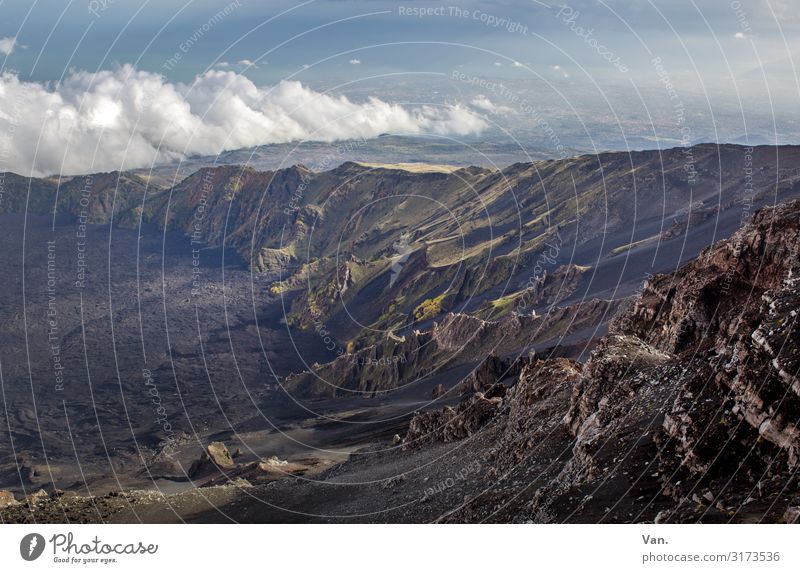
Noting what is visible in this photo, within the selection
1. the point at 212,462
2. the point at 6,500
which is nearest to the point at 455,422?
the point at 6,500

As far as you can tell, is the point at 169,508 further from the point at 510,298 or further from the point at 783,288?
the point at 510,298

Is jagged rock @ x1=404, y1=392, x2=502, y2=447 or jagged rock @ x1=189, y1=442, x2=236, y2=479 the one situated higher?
jagged rock @ x1=404, y1=392, x2=502, y2=447

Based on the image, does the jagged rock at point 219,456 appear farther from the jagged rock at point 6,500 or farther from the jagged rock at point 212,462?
the jagged rock at point 6,500

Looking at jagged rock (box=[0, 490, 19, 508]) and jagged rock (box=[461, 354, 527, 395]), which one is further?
jagged rock (box=[461, 354, 527, 395])
